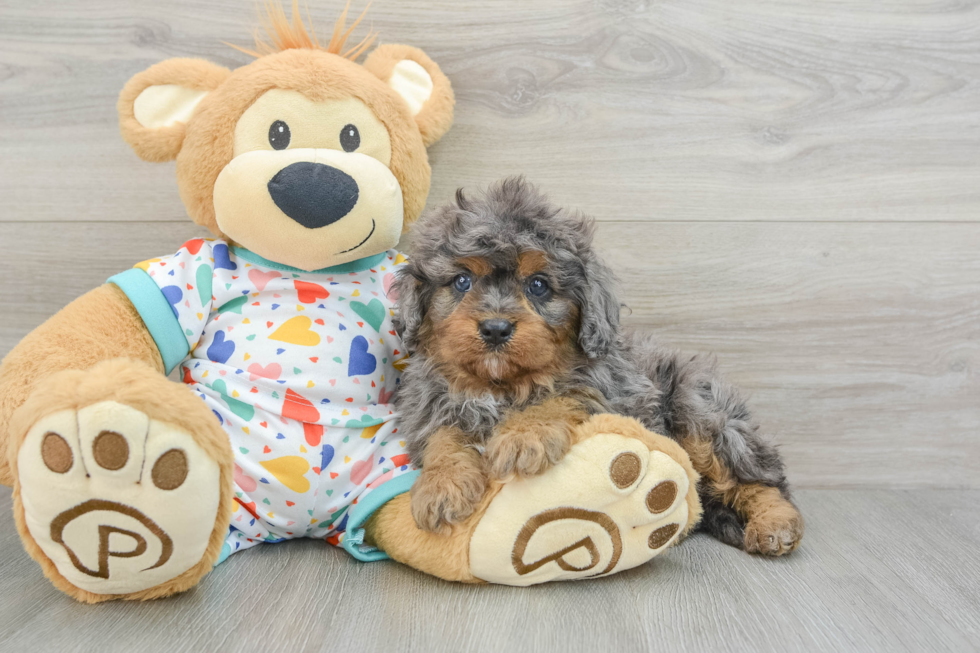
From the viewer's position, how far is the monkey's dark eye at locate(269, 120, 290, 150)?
1.51m

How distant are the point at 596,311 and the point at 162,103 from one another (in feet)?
3.62

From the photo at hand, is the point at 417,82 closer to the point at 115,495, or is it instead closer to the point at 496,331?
the point at 496,331

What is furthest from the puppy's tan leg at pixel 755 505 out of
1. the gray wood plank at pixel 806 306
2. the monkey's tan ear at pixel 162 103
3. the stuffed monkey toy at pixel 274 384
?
the monkey's tan ear at pixel 162 103

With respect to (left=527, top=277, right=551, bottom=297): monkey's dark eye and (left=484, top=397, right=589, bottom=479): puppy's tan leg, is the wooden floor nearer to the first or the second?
(left=527, top=277, right=551, bottom=297): monkey's dark eye

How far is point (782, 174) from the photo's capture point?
199cm

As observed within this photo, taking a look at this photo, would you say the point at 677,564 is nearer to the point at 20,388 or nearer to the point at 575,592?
the point at 575,592

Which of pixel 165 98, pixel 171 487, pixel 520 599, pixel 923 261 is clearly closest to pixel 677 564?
pixel 520 599

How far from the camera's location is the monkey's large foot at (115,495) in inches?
43.1

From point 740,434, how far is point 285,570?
1.09 metres

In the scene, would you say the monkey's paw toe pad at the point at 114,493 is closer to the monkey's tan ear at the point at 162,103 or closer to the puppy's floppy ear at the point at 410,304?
the puppy's floppy ear at the point at 410,304

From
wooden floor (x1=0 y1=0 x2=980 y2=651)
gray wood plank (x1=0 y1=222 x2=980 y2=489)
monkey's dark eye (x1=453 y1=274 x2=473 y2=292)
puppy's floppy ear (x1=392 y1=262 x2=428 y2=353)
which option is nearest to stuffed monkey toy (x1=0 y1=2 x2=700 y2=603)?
puppy's floppy ear (x1=392 y1=262 x2=428 y2=353)

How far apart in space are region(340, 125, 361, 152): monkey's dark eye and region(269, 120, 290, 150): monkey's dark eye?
12 cm

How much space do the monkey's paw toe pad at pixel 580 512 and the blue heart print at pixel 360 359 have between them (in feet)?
1.54

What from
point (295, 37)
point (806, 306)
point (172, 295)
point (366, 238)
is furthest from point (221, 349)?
point (806, 306)
